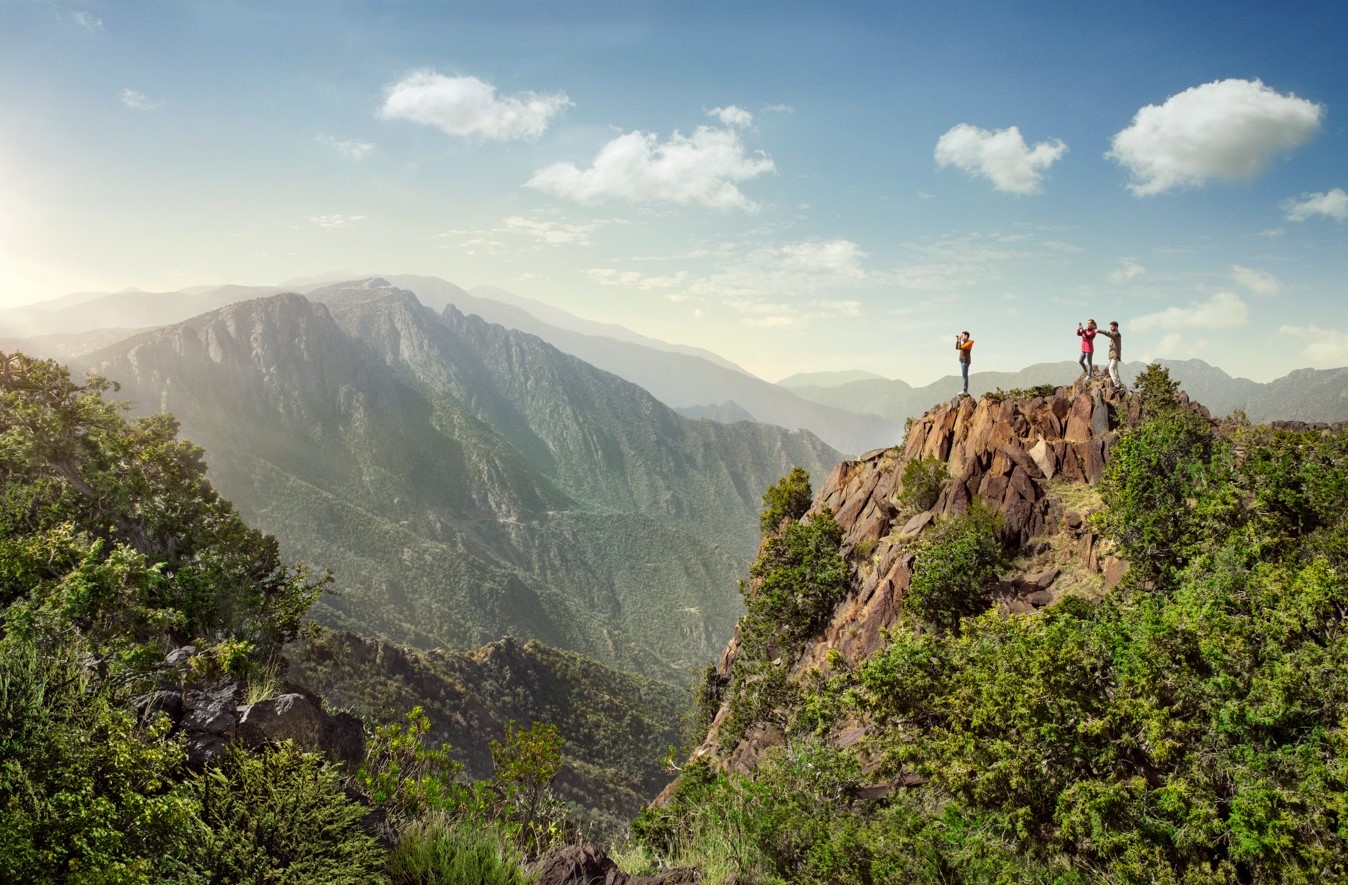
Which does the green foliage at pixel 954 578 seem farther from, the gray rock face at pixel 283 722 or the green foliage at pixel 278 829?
the green foliage at pixel 278 829

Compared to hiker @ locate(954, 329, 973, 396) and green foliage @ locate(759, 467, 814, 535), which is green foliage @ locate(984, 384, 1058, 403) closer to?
hiker @ locate(954, 329, 973, 396)

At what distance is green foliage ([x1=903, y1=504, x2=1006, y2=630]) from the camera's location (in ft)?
69.5

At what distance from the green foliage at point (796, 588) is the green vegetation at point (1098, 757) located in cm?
1537

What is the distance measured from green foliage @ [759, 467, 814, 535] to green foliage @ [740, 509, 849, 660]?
24.6 ft

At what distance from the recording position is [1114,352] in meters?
25.3

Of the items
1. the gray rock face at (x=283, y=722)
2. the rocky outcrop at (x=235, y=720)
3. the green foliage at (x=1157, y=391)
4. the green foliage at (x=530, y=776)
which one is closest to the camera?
the rocky outcrop at (x=235, y=720)

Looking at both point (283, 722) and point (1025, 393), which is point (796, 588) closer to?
point (1025, 393)

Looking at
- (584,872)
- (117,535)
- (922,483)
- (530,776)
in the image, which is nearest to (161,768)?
(584,872)

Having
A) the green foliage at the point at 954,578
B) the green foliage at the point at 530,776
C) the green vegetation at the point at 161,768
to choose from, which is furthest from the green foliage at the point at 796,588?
the green foliage at the point at 530,776

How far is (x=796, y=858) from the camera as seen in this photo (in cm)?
830

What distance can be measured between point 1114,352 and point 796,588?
15.9 metres

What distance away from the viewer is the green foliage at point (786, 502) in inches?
1655

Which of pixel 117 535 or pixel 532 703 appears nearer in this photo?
pixel 117 535

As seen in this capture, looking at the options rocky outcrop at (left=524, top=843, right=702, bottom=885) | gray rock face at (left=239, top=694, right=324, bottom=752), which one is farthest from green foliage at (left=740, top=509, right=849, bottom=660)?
gray rock face at (left=239, top=694, right=324, bottom=752)
